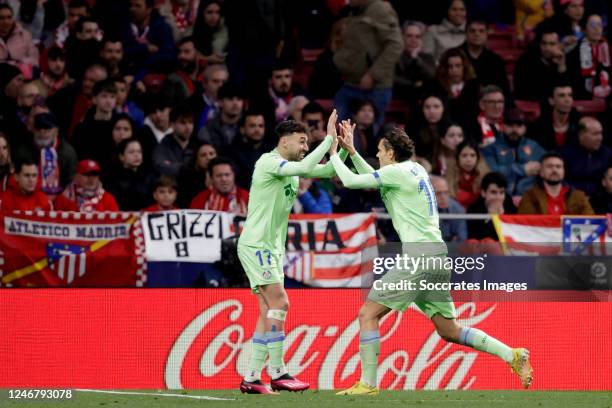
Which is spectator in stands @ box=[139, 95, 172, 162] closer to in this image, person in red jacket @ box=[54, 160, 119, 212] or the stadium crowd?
the stadium crowd

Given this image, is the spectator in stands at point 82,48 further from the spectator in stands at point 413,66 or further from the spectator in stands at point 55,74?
the spectator in stands at point 413,66

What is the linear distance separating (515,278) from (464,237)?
1.99 m

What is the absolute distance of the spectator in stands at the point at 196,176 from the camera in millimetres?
18172

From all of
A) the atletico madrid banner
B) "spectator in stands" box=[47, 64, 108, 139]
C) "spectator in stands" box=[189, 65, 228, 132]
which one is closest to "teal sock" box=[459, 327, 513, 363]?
the atletico madrid banner

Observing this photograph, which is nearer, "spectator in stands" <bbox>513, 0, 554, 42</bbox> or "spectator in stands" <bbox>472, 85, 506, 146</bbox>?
"spectator in stands" <bbox>472, 85, 506, 146</bbox>

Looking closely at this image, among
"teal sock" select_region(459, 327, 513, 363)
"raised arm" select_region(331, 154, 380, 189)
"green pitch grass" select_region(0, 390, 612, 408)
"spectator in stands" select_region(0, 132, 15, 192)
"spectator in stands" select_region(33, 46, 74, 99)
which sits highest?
"spectator in stands" select_region(33, 46, 74, 99)

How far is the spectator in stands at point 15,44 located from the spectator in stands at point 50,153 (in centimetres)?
209

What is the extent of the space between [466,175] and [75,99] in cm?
540

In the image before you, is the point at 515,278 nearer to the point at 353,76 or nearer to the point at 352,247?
the point at 352,247

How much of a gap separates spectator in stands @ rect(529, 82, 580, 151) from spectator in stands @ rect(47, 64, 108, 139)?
6.07m

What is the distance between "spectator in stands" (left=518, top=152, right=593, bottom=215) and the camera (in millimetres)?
17938

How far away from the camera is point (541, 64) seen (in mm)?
21297

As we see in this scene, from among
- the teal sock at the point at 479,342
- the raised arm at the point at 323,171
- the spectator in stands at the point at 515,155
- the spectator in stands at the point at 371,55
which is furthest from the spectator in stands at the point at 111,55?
the teal sock at the point at 479,342

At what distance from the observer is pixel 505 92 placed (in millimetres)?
20734
